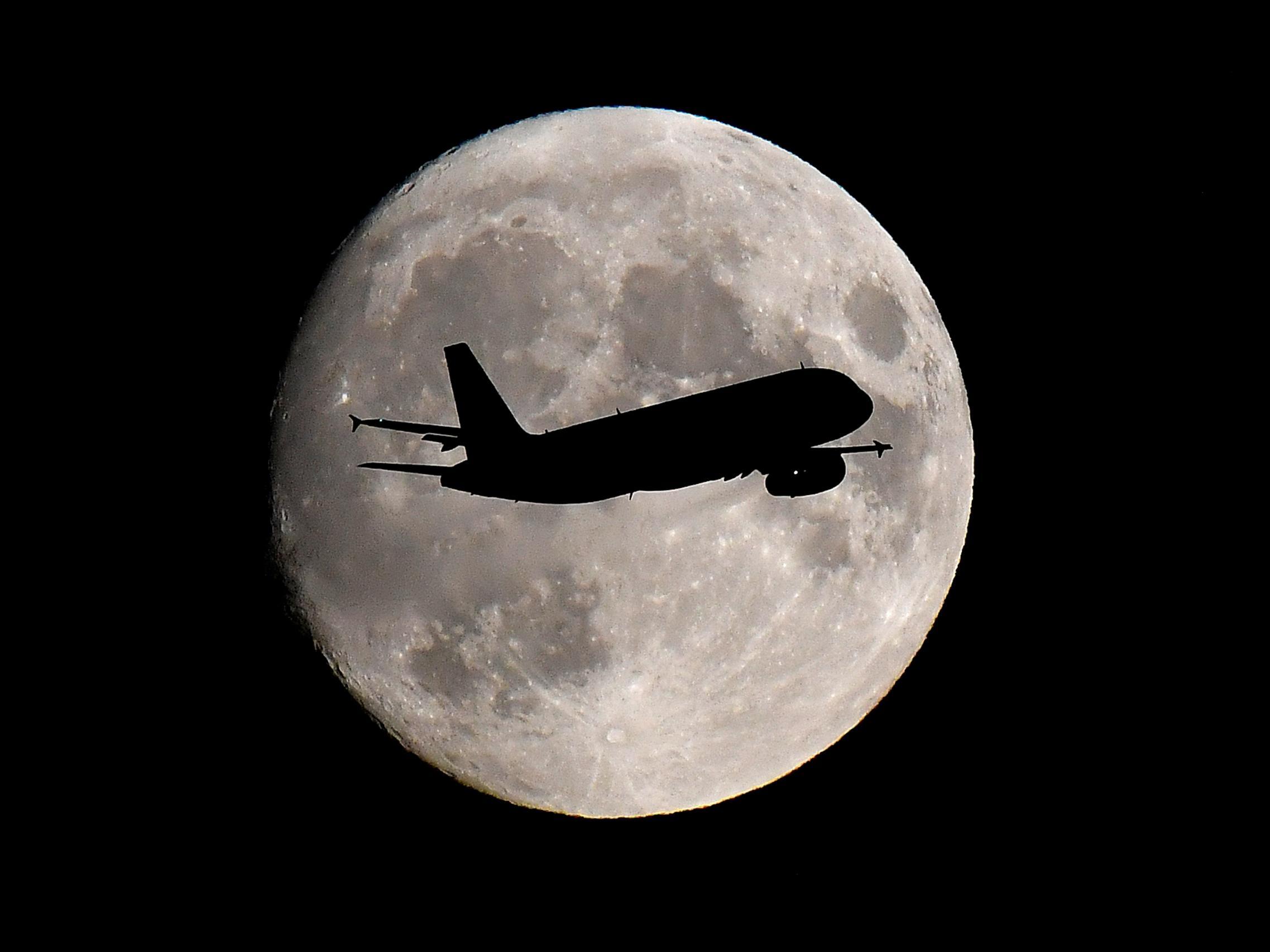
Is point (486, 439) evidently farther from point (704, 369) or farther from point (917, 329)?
point (917, 329)

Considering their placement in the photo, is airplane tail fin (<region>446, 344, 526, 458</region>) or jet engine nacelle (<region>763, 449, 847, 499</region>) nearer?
airplane tail fin (<region>446, 344, 526, 458</region>)

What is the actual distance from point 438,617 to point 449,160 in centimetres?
334

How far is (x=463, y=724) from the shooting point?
7.49m

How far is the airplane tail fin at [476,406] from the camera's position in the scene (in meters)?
6.59

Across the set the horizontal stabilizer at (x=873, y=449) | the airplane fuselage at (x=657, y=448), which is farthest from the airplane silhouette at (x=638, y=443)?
the horizontal stabilizer at (x=873, y=449)

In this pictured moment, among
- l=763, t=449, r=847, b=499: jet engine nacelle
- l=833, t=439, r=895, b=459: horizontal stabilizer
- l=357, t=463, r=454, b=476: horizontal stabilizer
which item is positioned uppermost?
l=357, t=463, r=454, b=476: horizontal stabilizer

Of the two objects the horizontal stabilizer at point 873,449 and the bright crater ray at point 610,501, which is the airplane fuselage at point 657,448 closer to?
the bright crater ray at point 610,501

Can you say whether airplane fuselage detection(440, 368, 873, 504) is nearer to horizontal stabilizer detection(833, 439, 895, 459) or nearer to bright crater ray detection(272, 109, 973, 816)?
bright crater ray detection(272, 109, 973, 816)

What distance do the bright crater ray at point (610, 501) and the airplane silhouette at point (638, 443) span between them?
74 mm

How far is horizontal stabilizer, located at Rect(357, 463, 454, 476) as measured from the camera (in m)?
6.88

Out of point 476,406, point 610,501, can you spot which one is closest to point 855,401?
point 610,501

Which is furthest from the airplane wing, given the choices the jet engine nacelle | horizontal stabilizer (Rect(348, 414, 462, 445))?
the jet engine nacelle

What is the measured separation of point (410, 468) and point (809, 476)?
8.22ft

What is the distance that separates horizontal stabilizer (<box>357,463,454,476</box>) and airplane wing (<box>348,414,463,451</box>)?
0.46ft
